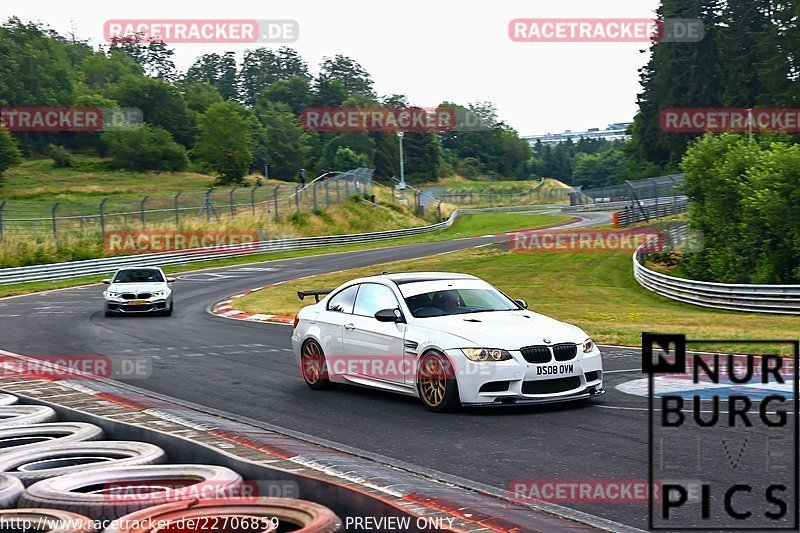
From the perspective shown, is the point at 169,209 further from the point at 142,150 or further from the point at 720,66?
the point at 142,150

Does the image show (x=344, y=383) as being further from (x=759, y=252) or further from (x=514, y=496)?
(x=759, y=252)

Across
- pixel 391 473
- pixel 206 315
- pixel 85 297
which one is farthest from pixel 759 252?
pixel 391 473

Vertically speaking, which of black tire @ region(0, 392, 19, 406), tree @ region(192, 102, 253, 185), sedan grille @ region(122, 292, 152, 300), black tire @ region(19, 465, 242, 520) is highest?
tree @ region(192, 102, 253, 185)

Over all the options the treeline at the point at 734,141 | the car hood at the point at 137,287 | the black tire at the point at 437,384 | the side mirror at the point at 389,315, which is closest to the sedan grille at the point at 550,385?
the black tire at the point at 437,384

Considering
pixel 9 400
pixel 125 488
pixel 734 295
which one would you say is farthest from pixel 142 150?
pixel 125 488

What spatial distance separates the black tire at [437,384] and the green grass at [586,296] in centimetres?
648

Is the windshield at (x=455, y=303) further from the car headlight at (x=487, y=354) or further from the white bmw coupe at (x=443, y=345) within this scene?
the car headlight at (x=487, y=354)

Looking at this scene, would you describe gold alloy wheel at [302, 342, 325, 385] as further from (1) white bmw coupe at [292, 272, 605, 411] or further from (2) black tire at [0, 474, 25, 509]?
(2) black tire at [0, 474, 25, 509]

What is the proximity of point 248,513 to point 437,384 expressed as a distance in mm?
5535

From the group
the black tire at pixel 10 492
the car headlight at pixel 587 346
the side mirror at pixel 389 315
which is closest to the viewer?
the black tire at pixel 10 492

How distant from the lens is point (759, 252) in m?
35.6

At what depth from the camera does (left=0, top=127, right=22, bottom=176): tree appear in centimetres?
9550


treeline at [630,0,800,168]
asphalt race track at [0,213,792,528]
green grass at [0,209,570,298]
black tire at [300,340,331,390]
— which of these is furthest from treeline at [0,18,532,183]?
black tire at [300,340,331,390]

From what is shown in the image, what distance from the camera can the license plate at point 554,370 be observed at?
10124 millimetres
